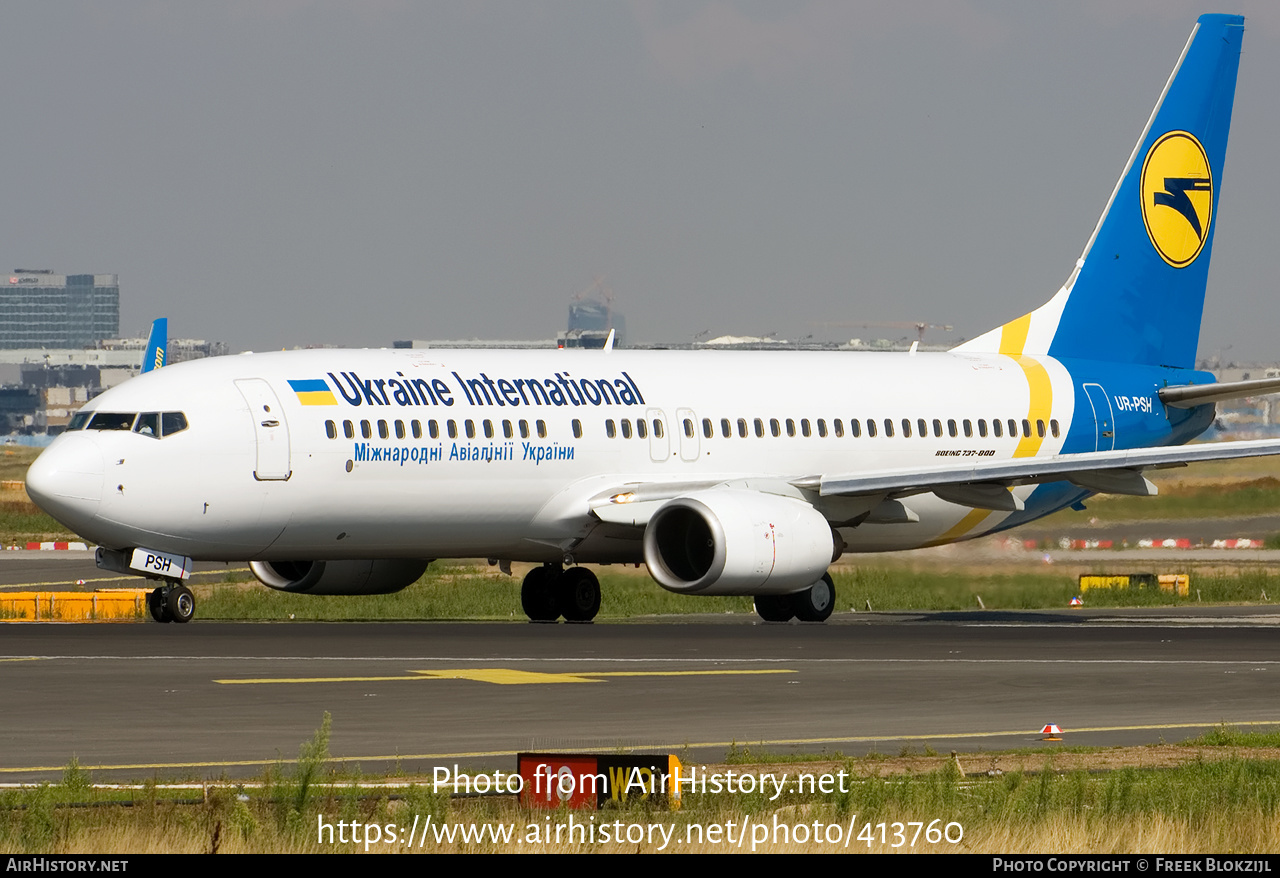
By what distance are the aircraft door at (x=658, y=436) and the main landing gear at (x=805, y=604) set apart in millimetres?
2946

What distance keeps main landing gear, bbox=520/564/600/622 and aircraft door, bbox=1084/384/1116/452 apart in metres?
11.0

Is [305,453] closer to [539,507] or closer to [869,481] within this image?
[539,507]

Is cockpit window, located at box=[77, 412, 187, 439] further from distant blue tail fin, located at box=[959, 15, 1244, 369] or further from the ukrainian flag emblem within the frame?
distant blue tail fin, located at box=[959, 15, 1244, 369]

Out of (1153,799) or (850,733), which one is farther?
(850,733)

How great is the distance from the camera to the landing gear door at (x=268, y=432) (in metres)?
32.2

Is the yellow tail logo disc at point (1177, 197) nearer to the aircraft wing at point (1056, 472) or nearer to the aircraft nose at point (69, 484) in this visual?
the aircraft wing at point (1056, 472)

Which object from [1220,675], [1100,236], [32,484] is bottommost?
[1220,675]

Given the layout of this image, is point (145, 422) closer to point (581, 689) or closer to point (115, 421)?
point (115, 421)

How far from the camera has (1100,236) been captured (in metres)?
43.7

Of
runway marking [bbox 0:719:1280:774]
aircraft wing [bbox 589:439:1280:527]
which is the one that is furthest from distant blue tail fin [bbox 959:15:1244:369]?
runway marking [bbox 0:719:1280:774]

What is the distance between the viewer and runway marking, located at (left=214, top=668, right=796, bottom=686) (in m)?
23.9

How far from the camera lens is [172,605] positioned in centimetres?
3253
